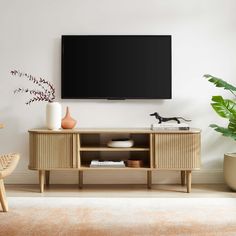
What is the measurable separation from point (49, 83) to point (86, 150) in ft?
2.78

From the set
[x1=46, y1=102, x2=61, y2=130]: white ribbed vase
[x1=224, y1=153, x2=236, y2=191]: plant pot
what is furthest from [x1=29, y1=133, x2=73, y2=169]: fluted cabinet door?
[x1=224, y1=153, x2=236, y2=191]: plant pot

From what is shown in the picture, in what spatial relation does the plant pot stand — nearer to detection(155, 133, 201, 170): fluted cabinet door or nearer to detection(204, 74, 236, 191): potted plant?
detection(204, 74, 236, 191): potted plant

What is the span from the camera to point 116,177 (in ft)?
12.9

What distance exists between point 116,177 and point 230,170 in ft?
3.76

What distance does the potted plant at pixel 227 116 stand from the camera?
3.46 meters

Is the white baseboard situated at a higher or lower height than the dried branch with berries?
lower

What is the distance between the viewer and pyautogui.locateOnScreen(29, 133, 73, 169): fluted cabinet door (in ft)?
11.5

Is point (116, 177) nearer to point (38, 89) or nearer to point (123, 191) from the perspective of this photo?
point (123, 191)

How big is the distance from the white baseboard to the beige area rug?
0.64 meters

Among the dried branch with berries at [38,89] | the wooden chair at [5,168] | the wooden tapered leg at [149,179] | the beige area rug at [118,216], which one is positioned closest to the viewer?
the beige area rug at [118,216]

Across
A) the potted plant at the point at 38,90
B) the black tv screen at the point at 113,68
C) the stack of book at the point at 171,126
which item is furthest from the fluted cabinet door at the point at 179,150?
the potted plant at the point at 38,90

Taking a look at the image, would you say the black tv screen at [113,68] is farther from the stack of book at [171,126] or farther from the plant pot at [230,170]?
the plant pot at [230,170]

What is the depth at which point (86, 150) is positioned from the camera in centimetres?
357

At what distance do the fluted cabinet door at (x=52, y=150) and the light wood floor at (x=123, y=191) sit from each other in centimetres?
28
